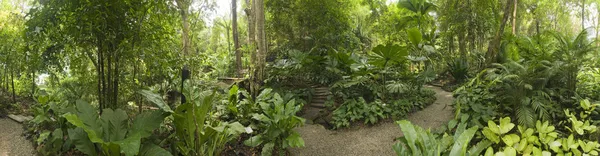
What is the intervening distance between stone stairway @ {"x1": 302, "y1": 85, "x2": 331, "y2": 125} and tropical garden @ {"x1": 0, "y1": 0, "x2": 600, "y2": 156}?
0.03 m

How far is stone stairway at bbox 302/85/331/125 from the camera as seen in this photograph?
579 cm

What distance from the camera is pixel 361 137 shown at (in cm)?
497

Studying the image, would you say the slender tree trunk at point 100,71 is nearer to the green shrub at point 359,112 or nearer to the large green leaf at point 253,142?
the large green leaf at point 253,142

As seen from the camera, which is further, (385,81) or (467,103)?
(385,81)

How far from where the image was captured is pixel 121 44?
3.46m

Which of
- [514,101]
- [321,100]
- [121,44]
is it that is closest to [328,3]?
[321,100]

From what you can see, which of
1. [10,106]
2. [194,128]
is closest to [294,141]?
[194,128]

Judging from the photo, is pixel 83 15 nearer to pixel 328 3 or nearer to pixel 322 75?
pixel 322 75

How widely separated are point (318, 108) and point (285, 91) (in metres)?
0.77

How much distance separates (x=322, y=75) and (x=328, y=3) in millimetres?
1782

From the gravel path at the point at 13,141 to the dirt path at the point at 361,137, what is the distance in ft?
11.1

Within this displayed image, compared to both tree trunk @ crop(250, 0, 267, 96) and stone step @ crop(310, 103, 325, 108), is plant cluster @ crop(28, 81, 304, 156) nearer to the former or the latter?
tree trunk @ crop(250, 0, 267, 96)

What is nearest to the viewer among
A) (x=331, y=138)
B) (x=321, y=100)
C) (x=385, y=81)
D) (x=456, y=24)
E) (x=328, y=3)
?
(x=331, y=138)

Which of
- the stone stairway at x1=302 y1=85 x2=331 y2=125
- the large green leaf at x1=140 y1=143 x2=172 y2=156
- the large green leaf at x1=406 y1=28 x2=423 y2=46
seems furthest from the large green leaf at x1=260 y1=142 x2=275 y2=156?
the large green leaf at x1=406 y1=28 x2=423 y2=46
